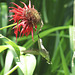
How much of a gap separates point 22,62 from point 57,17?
0.85m

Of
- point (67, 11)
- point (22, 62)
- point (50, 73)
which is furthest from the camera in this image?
point (67, 11)

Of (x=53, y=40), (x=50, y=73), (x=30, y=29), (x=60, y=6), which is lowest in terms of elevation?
(x=50, y=73)

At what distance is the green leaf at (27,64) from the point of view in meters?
0.37

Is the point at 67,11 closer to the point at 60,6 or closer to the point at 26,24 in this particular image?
the point at 60,6

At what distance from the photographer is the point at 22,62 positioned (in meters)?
0.39

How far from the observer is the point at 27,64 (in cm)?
39

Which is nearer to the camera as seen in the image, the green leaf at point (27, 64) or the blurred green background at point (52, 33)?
the green leaf at point (27, 64)

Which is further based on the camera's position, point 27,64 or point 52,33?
point 52,33

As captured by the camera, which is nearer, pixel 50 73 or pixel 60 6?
pixel 50 73

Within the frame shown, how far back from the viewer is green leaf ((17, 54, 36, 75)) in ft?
1.20

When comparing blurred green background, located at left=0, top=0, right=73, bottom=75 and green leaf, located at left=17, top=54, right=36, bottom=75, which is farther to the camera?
blurred green background, located at left=0, top=0, right=73, bottom=75

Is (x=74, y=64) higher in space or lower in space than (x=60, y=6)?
lower

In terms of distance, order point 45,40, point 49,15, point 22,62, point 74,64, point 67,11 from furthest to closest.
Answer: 1. point 67,11
2. point 49,15
3. point 45,40
4. point 74,64
5. point 22,62

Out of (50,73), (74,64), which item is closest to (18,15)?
(74,64)
